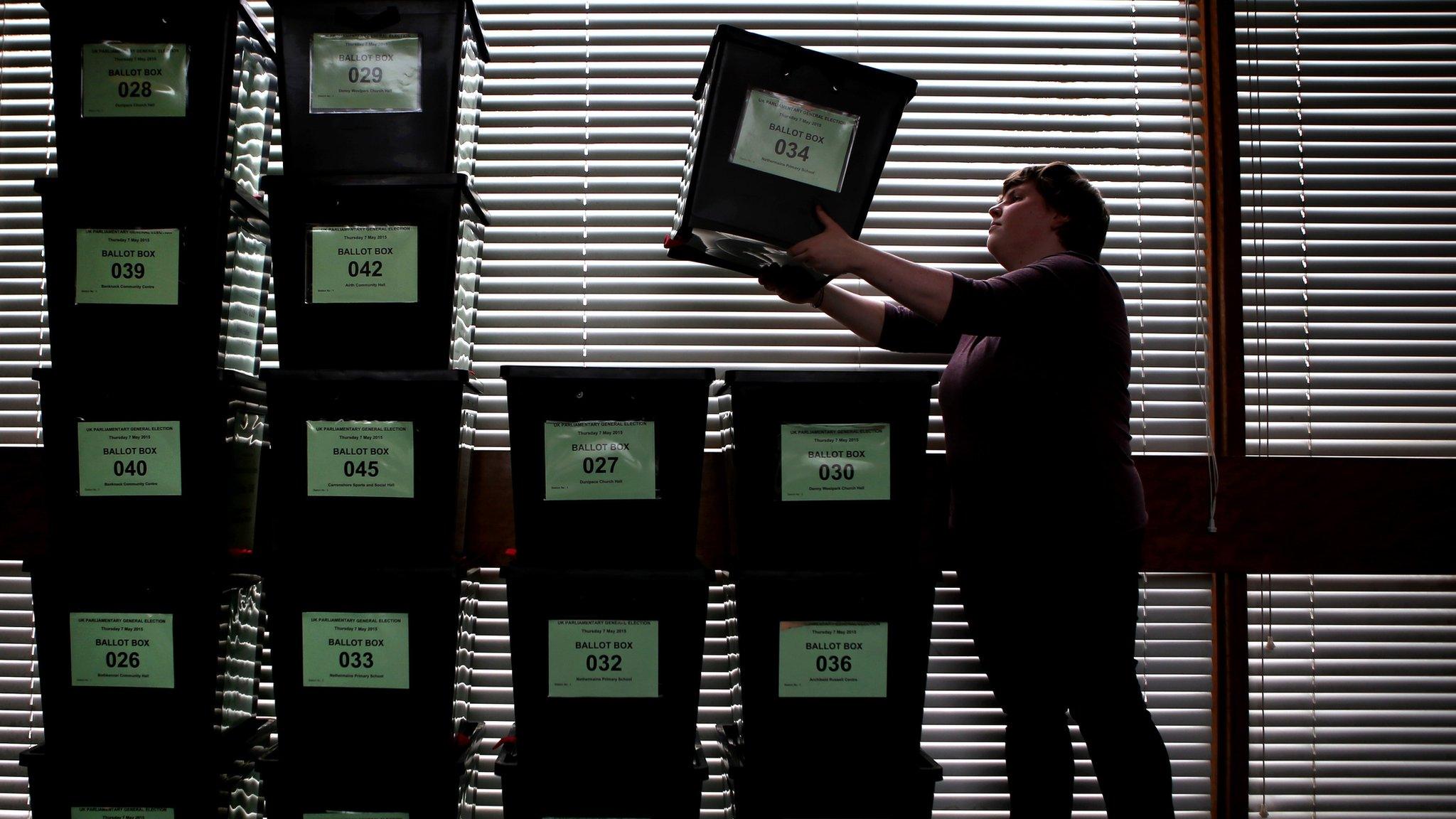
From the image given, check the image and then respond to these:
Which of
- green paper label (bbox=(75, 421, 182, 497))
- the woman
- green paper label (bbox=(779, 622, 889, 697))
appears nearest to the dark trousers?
the woman

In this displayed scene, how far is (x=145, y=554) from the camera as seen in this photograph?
1.32 m

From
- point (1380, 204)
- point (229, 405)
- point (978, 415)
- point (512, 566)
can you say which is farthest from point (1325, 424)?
point (229, 405)

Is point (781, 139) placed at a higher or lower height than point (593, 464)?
higher

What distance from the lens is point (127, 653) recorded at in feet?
4.31

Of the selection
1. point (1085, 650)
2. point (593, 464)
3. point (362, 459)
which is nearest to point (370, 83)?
point (362, 459)

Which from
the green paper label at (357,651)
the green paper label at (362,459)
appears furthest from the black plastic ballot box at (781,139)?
the green paper label at (357,651)

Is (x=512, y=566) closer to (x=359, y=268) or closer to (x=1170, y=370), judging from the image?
(x=359, y=268)

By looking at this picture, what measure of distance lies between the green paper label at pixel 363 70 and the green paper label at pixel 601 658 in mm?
956

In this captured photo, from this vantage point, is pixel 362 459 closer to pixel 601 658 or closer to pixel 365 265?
pixel 365 265

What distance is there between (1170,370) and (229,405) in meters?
1.97

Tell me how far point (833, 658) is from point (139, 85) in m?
1.55

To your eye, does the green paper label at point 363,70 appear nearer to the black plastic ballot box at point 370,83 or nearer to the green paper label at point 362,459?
the black plastic ballot box at point 370,83

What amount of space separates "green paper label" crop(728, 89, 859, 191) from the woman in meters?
0.07

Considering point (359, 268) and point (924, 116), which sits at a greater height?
point (924, 116)
